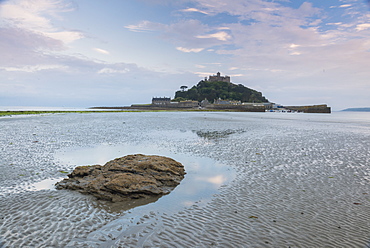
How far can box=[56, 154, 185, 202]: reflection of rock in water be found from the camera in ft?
29.3

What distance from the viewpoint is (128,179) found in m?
9.46

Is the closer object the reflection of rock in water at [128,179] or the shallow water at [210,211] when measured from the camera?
the shallow water at [210,211]

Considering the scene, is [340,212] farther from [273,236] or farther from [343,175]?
[343,175]

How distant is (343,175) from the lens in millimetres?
12133

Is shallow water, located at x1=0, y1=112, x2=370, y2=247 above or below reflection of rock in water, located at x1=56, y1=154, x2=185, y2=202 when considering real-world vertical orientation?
below

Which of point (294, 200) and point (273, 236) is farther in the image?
point (294, 200)

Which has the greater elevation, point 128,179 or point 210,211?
point 128,179

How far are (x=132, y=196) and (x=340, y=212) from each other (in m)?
7.46

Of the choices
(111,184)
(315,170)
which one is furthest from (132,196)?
(315,170)

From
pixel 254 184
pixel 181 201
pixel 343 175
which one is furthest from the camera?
pixel 343 175

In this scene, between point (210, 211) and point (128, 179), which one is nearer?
point (210, 211)

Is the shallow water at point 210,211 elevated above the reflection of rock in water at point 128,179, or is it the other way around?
the reflection of rock in water at point 128,179

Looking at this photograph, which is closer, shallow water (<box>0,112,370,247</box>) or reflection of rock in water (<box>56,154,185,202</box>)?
shallow water (<box>0,112,370,247</box>)

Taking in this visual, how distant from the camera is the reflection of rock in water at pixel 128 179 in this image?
8938 mm
